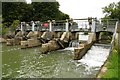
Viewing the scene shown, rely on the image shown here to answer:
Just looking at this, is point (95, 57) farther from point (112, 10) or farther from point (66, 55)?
point (112, 10)

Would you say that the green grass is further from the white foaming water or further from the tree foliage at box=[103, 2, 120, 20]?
the tree foliage at box=[103, 2, 120, 20]

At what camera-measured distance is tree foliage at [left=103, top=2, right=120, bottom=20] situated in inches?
1226

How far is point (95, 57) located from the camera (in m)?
18.3

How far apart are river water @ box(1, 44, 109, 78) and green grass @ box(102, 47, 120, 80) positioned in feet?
4.96

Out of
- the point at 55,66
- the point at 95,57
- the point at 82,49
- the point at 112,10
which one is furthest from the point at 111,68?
the point at 112,10

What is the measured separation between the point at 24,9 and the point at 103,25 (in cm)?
2580

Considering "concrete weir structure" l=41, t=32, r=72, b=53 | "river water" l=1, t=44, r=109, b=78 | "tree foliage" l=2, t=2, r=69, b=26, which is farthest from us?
"tree foliage" l=2, t=2, r=69, b=26

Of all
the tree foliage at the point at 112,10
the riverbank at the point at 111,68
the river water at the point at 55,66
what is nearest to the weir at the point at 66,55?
the river water at the point at 55,66

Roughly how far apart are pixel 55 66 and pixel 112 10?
1785cm

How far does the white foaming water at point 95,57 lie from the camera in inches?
648

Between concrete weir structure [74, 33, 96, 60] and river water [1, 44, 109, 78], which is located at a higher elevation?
concrete weir structure [74, 33, 96, 60]

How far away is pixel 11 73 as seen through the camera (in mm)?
14438

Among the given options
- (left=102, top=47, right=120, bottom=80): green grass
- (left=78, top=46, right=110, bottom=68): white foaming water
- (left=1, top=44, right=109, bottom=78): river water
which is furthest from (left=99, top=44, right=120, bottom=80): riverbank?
(left=78, top=46, right=110, bottom=68): white foaming water

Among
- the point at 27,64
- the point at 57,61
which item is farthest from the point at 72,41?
the point at 27,64
